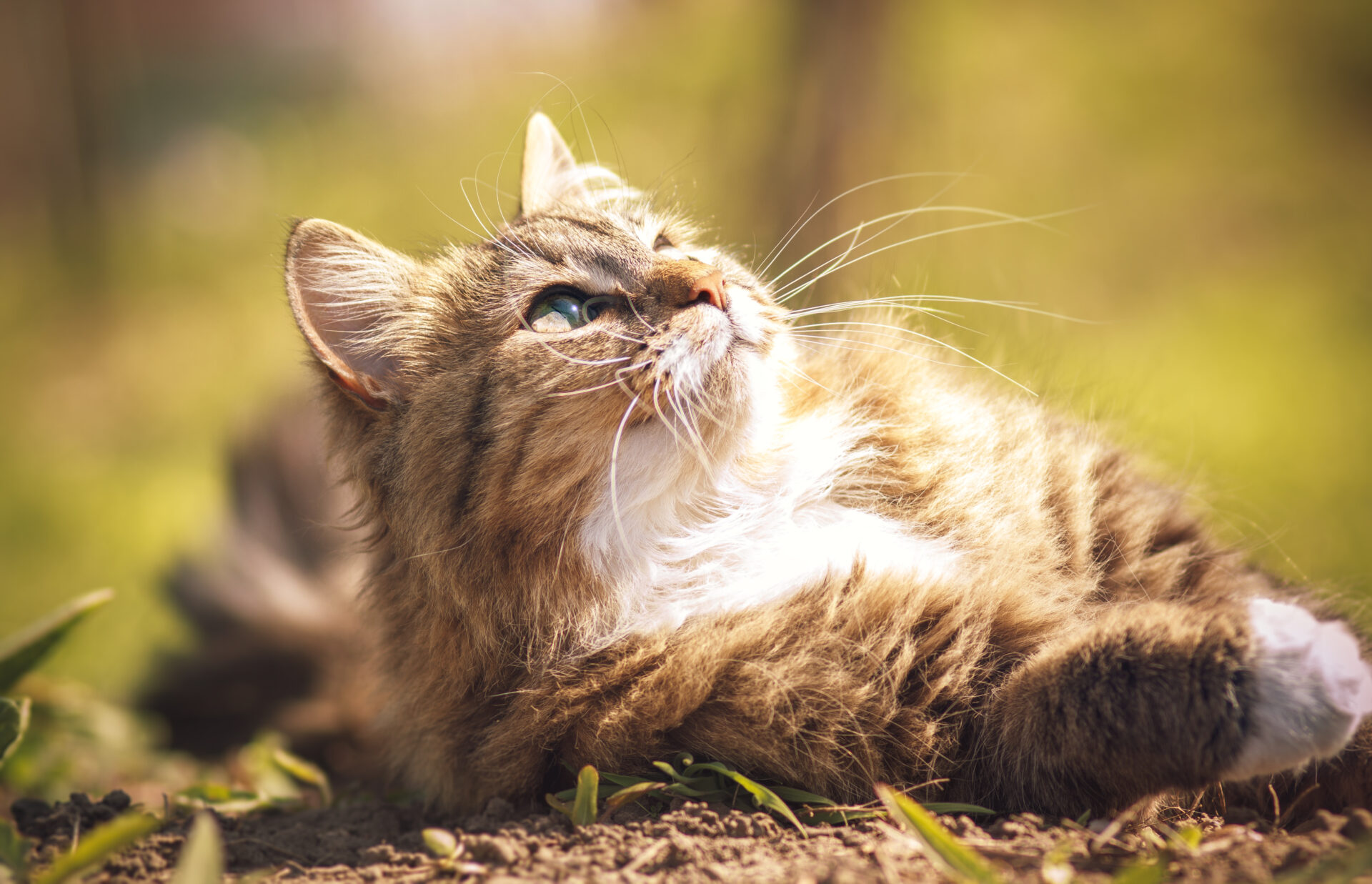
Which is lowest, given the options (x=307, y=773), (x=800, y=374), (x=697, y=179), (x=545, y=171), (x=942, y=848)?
(x=307, y=773)

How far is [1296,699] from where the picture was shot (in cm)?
144

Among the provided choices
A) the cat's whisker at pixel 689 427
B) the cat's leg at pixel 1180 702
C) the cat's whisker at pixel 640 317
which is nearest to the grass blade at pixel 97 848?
the cat's whisker at pixel 689 427

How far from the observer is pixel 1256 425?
187 inches

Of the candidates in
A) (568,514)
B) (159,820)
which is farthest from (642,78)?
(159,820)

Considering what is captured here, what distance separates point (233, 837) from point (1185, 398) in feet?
16.4

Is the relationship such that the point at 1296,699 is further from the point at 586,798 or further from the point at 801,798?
the point at 586,798

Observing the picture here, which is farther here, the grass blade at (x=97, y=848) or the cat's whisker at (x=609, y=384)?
the cat's whisker at (x=609, y=384)

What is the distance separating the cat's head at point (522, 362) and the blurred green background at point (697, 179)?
1.80m

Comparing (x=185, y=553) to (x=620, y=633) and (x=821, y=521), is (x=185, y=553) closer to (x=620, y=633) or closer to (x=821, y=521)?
(x=620, y=633)

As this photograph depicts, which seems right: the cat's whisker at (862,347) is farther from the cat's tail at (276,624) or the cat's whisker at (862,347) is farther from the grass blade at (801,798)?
the cat's tail at (276,624)

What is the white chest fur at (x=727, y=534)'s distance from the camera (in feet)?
6.42

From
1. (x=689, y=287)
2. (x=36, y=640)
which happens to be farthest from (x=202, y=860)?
(x=689, y=287)

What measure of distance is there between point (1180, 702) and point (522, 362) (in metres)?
1.44

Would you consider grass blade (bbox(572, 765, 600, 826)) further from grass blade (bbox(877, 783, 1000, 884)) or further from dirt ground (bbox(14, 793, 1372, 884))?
grass blade (bbox(877, 783, 1000, 884))
